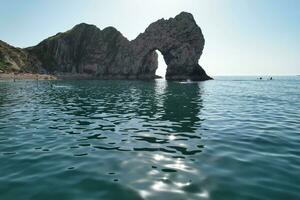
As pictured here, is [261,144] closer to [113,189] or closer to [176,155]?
[176,155]

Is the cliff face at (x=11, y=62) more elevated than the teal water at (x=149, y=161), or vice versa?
the cliff face at (x=11, y=62)

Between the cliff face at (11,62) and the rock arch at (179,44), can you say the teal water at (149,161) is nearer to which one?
the rock arch at (179,44)

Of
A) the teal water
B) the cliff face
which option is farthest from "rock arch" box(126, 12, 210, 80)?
the teal water

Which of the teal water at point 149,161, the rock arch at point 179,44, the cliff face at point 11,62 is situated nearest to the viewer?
the teal water at point 149,161

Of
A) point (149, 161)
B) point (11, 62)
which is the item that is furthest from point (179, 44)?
point (149, 161)

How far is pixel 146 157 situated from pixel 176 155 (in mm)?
1524

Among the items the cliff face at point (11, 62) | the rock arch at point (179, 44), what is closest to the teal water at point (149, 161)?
the rock arch at point (179, 44)

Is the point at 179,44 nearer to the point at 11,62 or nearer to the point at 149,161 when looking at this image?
the point at 11,62

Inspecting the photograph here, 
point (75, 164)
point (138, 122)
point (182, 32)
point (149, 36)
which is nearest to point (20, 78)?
point (149, 36)

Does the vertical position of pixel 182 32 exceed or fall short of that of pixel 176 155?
it exceeds it

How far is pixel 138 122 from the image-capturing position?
23469 mm

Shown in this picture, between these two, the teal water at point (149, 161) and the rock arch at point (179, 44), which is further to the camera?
the rock arch at point (179, 44)

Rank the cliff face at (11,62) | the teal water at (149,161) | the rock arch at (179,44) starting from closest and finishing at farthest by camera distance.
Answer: the teal water at (149,161)
the rock arch at (179,44)
the cliff face at (11,62)

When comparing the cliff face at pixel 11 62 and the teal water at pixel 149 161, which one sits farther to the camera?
the cliff face at pixel 11 62
